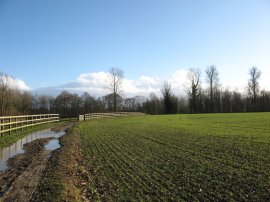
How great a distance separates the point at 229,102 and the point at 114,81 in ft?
165

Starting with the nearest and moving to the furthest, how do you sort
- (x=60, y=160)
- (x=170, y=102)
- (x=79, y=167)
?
1. (x=79, y=167)
2. (x=60, y=160)
3. (x=170, y=102)

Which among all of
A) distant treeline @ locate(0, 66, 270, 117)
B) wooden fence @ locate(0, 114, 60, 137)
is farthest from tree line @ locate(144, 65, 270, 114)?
wooden fence @ locate(0, 114, 60, 137)

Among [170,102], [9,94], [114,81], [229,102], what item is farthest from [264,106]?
[9,94]

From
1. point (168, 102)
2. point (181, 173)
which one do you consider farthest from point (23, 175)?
point (168, 102)

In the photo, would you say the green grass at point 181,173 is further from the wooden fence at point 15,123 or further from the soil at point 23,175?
the wooden fence at point 15,123

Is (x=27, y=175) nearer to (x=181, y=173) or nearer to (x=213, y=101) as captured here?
(x=181, y=173)

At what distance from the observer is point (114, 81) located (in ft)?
263

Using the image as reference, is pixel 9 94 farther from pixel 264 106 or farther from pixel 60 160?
pixel 264 106

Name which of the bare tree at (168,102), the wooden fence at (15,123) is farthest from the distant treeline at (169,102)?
the wooden fence at (15,123)

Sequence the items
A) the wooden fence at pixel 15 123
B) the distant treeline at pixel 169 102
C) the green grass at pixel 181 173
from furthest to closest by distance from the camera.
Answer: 1. the distant treeline at pixel 169 102
2. the wooden fence at pixel 15 123
3. the green grass at pixel 181 173

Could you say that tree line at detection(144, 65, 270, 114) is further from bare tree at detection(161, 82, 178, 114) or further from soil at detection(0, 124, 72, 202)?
soil at detection(0, 124, 72, 202)

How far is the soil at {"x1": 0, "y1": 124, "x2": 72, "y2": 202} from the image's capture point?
301 inches

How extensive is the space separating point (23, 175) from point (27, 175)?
0.40 ft

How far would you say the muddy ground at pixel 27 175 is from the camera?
7.55 metres
